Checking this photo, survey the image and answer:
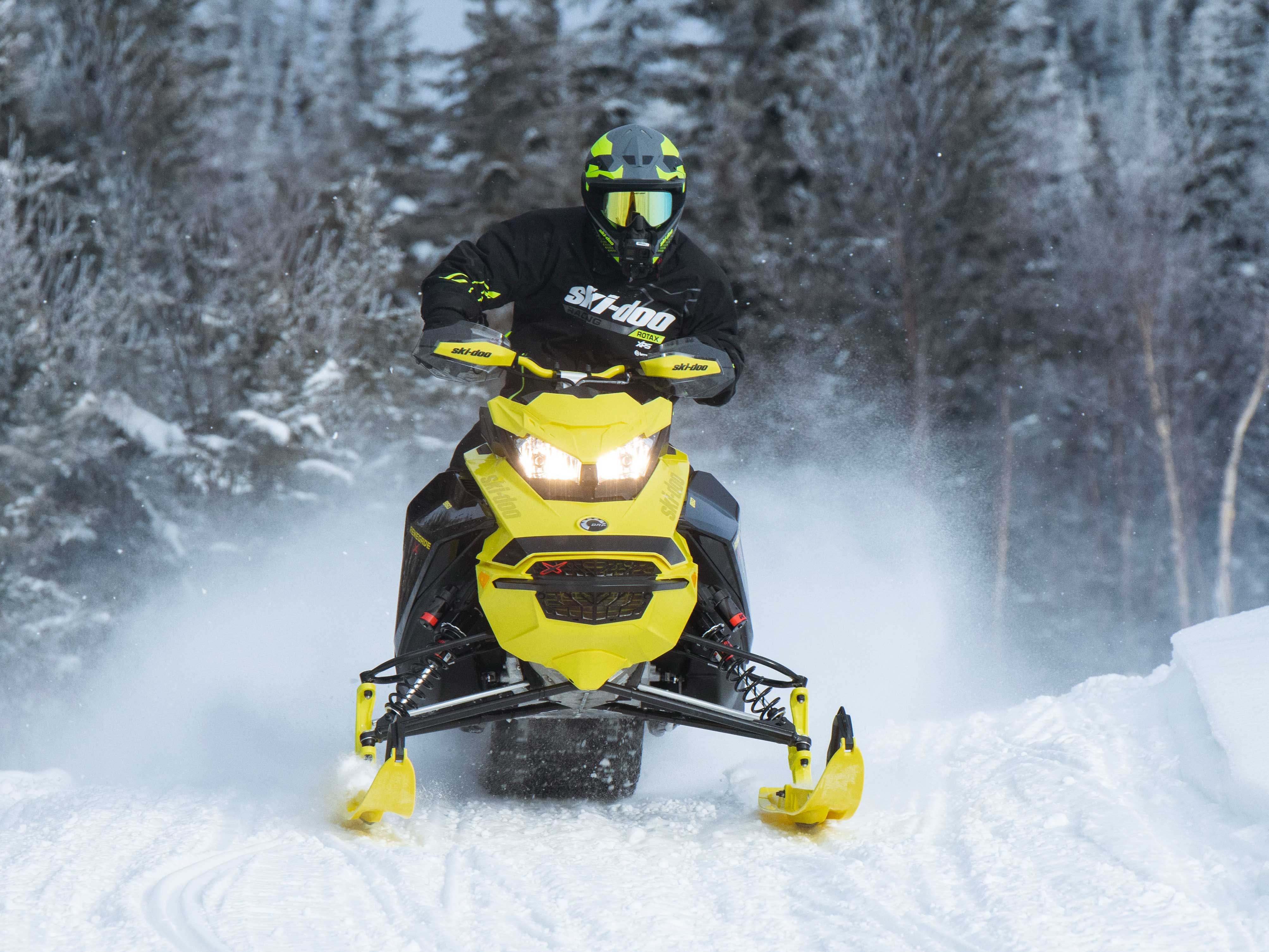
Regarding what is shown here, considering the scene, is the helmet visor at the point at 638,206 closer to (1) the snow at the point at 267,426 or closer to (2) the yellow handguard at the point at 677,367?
(2) the yellow handguard at the point at 677,367

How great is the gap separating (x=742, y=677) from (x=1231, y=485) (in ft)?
83.9

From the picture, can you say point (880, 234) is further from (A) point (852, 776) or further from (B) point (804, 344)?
(A) point (852, 776)

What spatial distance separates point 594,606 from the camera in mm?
3617

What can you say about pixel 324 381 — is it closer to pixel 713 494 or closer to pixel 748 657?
pixel 713 494

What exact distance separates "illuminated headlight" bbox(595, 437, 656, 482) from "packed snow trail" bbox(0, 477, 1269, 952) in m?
1.07

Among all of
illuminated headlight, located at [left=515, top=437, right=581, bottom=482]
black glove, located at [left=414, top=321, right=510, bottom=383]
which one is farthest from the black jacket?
illuminated headlight, located at [left=515, top=437, right=581, bottom=482]

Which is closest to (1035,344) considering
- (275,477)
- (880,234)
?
(880,234)

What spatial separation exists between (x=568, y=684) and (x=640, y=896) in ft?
2.60

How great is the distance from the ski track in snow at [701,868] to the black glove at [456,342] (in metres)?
1.39

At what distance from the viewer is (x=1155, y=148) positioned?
27.8m

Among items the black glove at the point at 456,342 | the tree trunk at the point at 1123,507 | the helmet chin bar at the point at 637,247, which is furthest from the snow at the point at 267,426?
the tree trunk at the point at 1123,507

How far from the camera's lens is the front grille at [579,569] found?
11.7 ft

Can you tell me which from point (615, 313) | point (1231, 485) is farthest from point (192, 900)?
point (1231, 485)

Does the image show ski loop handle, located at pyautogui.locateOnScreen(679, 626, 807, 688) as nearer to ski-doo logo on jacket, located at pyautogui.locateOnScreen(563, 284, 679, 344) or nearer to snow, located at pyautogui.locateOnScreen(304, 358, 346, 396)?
ski-doo logo on jacket, located at pyautogui.locateOnScreen(563, 284, 679, 344)
